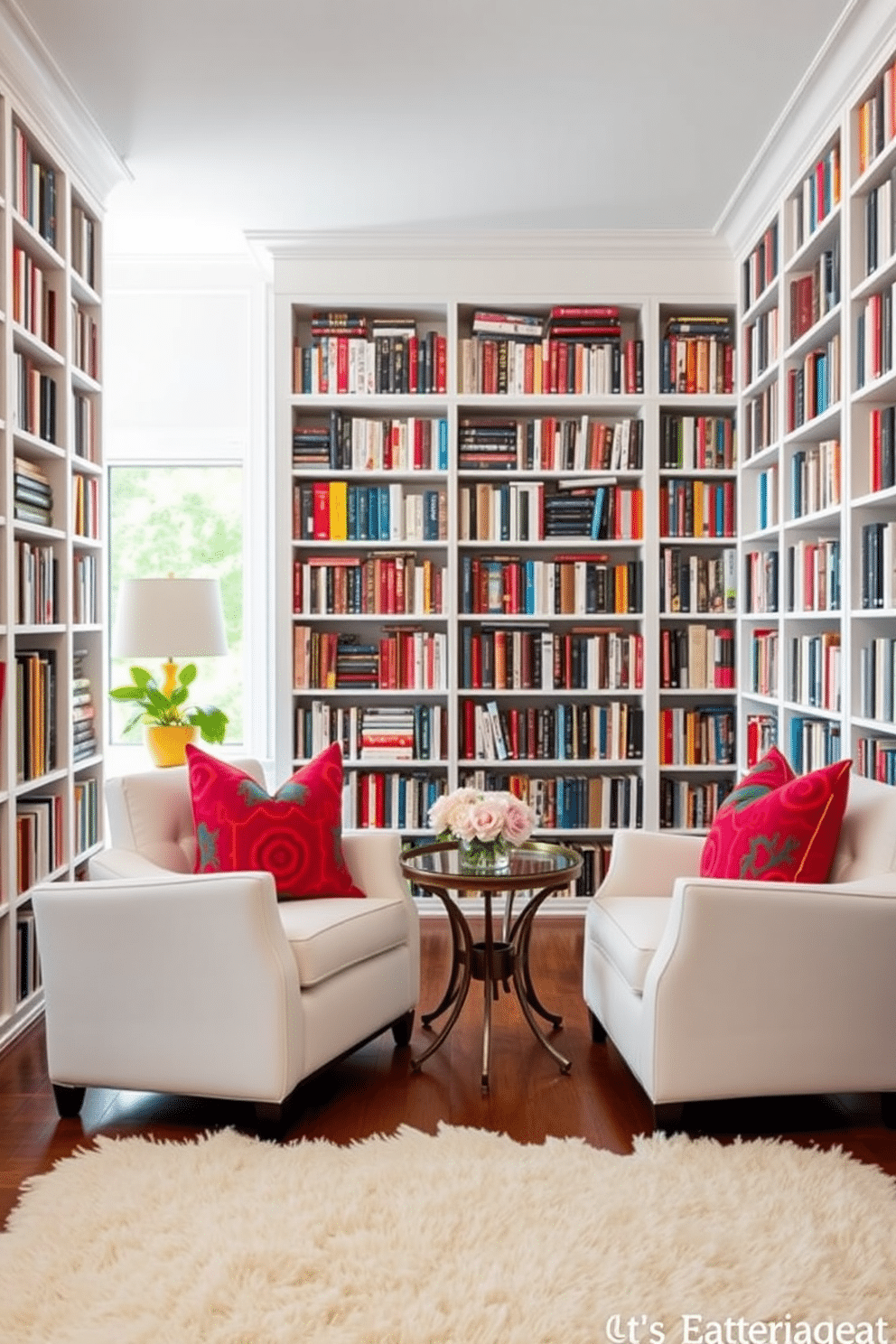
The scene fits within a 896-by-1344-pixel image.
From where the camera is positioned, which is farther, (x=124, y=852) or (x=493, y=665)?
(x=493, y=665)

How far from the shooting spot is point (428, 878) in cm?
339

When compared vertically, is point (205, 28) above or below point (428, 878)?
above

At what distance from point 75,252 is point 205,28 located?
3.64 ft

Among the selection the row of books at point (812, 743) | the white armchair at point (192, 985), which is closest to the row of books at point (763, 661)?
the row of books at point (812, 743)

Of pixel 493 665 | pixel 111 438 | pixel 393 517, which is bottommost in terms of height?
pixel 493 665

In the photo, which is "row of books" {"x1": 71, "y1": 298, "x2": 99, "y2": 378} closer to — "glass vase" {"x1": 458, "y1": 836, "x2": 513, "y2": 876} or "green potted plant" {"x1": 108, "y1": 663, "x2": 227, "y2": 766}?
"green potted plant" {"x1": 108, "y1": 663, "x2": 227, "y2": 766}

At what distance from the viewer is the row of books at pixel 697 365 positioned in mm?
5492

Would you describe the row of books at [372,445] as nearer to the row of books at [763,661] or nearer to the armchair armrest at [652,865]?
the row of books at [763,661]

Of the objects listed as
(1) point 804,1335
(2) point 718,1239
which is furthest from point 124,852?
(1) point 804,1335

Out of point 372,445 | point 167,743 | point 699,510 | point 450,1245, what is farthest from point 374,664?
point 450,1245

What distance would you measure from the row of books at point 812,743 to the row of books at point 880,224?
151 cm

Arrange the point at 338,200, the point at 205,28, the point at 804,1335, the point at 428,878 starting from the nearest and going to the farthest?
the point at 804,1335
the point at 428,878
the point at 205,28
the point at 338,200

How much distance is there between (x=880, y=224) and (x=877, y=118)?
1.06 feet

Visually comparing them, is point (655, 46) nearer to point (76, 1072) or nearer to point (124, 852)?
point (124, 852)
